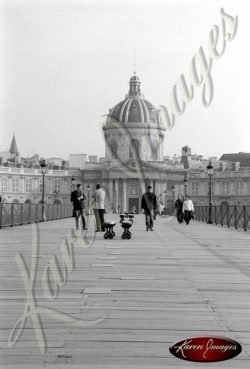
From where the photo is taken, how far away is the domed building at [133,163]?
99.2 m

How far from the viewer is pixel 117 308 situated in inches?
229

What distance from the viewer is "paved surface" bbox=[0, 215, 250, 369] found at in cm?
419

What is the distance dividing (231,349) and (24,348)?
1.48m

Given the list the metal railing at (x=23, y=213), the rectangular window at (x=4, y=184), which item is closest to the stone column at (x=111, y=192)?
the rectangular window at (x=4, y=184)

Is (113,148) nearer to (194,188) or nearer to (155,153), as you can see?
(155,153)

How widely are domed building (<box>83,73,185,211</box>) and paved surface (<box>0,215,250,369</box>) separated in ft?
289

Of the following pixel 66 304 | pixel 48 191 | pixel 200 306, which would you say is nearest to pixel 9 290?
pixel 66 304

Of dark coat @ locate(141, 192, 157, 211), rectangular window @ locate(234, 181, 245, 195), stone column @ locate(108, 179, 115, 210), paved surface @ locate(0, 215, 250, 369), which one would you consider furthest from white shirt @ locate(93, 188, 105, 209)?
rectangular window @ locate(234, 181, 245, 195)

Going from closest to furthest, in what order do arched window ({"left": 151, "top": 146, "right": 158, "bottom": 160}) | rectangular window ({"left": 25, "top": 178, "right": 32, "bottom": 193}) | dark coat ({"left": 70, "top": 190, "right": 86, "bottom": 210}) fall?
1. dark coat ({"left": 70, "top": 190, "right": 86, "bottom": 210})
2. rectangular window ({"left": 25, "top": 178, "right": 32, "bottom": 193})
3. arched window ({"left": 151, "top": 146, "right": 158, "bottom": 160})

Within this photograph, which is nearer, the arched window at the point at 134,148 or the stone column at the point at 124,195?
the stone column at the point at 124,195

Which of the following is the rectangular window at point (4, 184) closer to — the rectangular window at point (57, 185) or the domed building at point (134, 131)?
the rectangular window at point (57, 185)

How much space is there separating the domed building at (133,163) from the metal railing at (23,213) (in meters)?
63.9

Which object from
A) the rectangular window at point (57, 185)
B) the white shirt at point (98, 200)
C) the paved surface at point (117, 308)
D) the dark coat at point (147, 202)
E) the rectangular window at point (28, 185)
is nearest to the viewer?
the paved surface at point (117, 308)

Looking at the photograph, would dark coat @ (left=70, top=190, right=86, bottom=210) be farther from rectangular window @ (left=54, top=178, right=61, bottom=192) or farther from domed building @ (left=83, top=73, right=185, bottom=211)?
rectangular window @ (left=54, top=178, right=61, bottom=192)
